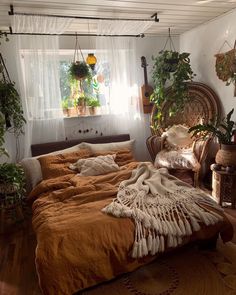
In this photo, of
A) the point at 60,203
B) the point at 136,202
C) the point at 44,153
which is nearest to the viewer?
the point at 136,202

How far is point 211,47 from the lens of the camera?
325 centimetres

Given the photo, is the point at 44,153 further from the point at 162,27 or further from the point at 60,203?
the point at 162,27

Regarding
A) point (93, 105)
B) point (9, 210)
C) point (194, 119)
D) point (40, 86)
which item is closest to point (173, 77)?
point (194, 119)

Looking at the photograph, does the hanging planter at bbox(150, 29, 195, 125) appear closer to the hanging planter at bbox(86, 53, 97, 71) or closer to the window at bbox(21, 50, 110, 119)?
the window at bbox(21, 50, 110, 119)

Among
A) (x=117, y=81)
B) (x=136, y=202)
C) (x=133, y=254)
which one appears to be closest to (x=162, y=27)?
(x=117, y=81)

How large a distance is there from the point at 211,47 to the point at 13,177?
2.89 meters

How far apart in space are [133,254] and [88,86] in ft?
8.19

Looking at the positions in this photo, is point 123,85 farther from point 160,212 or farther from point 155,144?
point 160,212

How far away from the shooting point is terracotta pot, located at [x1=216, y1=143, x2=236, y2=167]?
2.64 meters

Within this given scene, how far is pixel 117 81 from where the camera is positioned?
3400 millimetres

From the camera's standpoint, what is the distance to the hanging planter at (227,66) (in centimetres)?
288

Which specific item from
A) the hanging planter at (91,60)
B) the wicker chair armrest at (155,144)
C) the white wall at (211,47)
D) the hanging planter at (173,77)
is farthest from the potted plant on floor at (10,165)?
the white wall at (211,47)

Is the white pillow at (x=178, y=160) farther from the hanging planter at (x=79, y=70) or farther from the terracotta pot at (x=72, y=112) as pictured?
the hanging planter at (x=79, y=70)

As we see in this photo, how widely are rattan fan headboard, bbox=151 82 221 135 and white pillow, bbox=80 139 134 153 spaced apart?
0.54 meters
